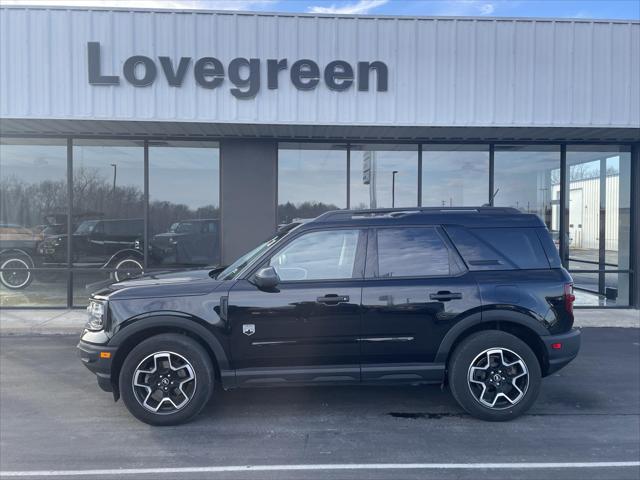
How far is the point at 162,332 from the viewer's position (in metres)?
4.84

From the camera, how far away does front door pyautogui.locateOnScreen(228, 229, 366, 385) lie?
476 centimetres

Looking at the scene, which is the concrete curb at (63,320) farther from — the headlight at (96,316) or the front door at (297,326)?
the front door at (297,326)

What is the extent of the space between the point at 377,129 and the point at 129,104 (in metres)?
4.24

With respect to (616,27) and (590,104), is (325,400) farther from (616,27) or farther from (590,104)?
(616,27)

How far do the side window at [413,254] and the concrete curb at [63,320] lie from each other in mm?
5575

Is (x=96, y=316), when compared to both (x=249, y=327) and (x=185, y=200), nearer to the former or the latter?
(x=249, y=327)

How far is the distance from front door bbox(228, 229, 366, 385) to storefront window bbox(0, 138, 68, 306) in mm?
7180

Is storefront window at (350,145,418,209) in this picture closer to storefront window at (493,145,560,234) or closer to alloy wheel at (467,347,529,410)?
storefront window at (493,145,560,234)

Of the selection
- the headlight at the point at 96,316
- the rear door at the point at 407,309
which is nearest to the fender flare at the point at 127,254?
the headlight at the point at 96,316

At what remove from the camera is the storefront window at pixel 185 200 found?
1056 cm

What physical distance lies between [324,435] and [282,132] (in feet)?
21.3

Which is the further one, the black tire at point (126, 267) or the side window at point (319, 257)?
the black tire at point (126, 267)

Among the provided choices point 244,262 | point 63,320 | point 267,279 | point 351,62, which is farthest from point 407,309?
point 63,320

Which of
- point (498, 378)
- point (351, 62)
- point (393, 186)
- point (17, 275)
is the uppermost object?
point (351, 62)
